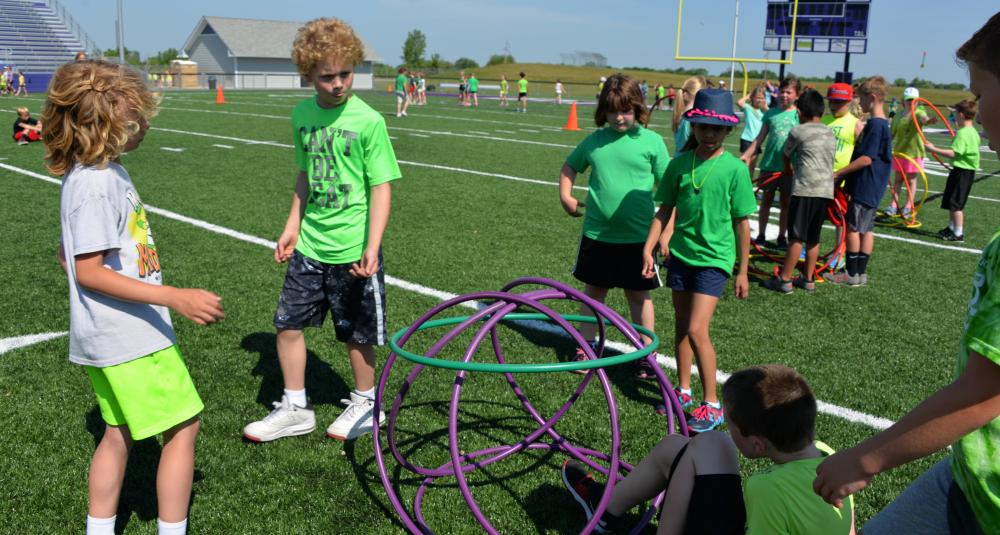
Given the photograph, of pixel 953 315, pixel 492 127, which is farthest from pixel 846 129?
pixel 492 127

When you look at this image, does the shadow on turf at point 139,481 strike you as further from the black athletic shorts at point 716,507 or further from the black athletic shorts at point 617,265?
the black athletic shorts at point 617,265

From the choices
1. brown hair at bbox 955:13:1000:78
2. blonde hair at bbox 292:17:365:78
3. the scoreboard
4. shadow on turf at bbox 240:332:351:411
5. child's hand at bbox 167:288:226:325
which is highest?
the scoreboard

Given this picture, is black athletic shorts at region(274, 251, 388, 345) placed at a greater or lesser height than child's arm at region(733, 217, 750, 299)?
lesser

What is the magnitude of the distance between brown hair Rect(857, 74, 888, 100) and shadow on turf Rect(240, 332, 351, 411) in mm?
5924

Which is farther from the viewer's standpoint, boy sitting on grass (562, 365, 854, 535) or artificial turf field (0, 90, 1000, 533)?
artificial turf field (0, 90, 1000, 533)

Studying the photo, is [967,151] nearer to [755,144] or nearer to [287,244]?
[755,144]

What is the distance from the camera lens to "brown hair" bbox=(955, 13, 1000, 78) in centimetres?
156

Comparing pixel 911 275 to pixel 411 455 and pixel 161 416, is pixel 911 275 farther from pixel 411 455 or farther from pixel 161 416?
pixel 161 416

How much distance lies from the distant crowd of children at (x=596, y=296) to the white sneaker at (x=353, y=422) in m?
0.01

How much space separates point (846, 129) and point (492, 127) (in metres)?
17.3

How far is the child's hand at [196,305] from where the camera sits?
8.19ft

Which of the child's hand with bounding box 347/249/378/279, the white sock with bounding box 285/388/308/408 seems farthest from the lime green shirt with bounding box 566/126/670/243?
the white sock with bounding box 285/388/308/408

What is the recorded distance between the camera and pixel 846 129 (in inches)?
316

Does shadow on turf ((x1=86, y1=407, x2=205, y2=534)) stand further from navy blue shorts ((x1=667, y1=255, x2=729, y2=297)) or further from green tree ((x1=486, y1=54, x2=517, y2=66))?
green tree ((x1=486, y1=54, x2=517, y2=66))
